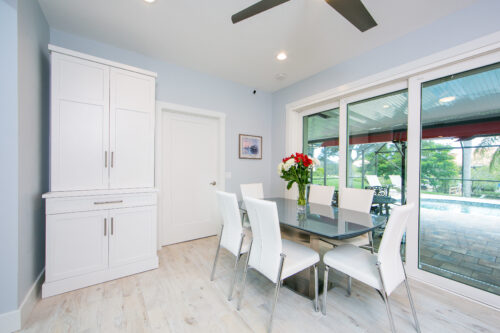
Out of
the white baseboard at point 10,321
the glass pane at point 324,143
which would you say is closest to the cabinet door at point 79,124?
the white baseboard at point 10,321

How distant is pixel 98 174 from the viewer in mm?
2057

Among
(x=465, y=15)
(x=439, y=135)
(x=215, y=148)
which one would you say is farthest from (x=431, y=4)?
(x=215, y=148)

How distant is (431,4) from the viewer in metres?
1.78

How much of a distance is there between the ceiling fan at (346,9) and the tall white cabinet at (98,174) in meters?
1.49

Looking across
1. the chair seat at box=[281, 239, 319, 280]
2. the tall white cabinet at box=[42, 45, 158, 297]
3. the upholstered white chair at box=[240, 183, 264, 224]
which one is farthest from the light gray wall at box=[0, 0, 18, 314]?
the upholstered white chair at box=[240, 183, 264, 224]

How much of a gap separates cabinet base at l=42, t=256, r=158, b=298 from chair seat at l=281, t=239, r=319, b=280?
157 centimetres

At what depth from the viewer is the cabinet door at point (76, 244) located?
1.79 meters

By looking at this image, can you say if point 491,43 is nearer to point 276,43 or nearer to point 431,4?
point 431,4

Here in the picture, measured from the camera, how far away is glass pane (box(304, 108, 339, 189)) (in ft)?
10.1

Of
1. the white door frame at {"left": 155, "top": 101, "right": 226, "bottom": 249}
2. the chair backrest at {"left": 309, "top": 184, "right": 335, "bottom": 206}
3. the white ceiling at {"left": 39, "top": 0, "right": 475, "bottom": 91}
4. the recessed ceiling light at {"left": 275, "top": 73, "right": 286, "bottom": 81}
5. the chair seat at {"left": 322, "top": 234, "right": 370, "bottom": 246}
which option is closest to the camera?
the white ceiling at {"left": 39, "top": 0, "right": 475, "bottom": 91}

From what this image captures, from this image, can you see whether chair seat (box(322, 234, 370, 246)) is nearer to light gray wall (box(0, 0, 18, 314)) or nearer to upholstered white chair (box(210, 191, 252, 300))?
upholstered white chair (box(210, 191, 252, 300))

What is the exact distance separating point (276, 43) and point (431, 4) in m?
1.43

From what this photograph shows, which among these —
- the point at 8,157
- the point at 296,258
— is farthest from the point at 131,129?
the point at 296,258

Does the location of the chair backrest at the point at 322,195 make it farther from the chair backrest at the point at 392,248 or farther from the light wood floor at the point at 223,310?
the chair backrest at the point at 392,248
